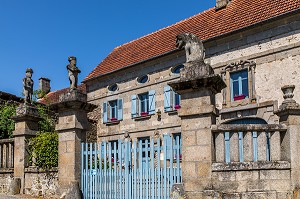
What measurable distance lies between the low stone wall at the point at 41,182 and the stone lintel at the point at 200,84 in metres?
4.14

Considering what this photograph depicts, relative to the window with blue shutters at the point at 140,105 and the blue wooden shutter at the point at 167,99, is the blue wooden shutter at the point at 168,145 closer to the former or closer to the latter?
the blue wooden shutter at the point at 167,99

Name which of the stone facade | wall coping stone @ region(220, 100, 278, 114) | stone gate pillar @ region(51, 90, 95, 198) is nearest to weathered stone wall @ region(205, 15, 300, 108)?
the stone facade

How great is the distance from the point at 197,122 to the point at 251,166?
1.20 meters

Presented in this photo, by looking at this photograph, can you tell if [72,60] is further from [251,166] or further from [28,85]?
[251,166]

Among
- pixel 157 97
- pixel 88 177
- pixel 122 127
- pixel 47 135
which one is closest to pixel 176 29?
pixel 157 97

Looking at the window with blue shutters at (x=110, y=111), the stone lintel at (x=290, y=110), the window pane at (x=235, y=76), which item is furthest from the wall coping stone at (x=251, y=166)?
the window with blue shutters at (x=110, y=111)

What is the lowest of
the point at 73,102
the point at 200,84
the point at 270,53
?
the point at 73,102

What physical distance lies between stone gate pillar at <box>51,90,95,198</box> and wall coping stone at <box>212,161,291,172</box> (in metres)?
3.41

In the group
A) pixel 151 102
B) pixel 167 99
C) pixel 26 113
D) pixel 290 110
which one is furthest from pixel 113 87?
pixel 290 110

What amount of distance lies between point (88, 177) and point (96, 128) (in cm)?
1426

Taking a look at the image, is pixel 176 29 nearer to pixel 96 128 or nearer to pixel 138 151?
pixel 96 128

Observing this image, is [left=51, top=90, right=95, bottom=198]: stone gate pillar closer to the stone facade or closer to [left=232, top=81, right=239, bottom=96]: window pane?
the stone facade

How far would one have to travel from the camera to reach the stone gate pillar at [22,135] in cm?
970

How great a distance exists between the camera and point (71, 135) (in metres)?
8.10
